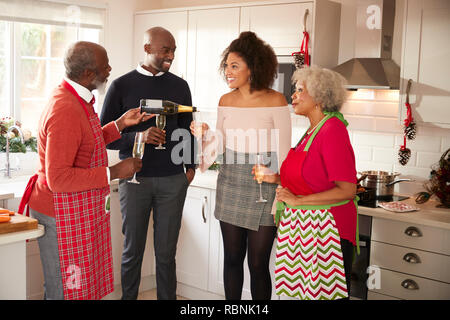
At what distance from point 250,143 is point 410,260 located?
1147mm

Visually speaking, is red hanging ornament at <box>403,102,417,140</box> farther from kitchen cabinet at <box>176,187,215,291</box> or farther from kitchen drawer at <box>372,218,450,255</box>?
kitchen cabinet at <box>176,187,215,291</box>

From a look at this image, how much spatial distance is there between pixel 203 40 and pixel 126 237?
5.56ft

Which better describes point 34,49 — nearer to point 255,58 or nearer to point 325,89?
point 255,58

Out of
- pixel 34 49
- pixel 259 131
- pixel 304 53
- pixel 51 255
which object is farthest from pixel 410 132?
pixel 34 49

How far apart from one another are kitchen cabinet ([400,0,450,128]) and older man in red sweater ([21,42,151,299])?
1775mm

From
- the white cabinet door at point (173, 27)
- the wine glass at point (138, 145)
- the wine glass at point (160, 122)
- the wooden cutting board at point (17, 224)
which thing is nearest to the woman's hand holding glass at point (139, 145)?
the wine glass at point (138, 145)

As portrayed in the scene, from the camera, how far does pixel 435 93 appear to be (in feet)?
10.3

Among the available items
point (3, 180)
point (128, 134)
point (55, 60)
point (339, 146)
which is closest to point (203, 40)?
point (55, 60)

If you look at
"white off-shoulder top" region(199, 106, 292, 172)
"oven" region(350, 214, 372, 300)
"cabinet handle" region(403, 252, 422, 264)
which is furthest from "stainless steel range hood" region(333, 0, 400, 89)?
"cabinet handle" region(403, 252, 422, 264)

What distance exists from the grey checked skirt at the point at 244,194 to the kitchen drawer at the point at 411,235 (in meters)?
0.78

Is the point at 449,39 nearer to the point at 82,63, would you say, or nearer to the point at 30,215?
the point at 82,63

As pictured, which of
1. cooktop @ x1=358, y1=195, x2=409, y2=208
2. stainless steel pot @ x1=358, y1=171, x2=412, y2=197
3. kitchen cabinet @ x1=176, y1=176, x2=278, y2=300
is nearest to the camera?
cooktop @ x1=358, y1=195, x2=409, y2=208

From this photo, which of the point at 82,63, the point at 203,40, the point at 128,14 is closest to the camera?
the point at 82,63

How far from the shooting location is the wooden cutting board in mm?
2110
